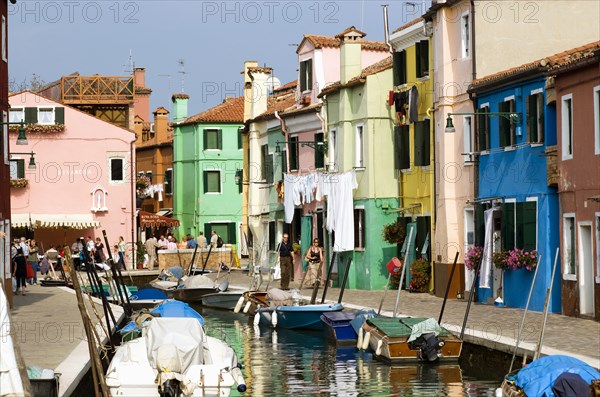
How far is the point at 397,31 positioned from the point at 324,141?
679cm

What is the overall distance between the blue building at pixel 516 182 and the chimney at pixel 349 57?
9409mm

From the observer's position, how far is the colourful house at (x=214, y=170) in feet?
240

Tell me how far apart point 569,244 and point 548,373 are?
12.2m

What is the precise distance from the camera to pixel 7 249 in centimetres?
3494

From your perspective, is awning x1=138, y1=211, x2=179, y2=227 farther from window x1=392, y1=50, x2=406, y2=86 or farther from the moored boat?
the moored boat

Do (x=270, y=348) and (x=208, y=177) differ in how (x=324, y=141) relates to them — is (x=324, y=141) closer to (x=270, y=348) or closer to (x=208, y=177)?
(x=270, y=348)

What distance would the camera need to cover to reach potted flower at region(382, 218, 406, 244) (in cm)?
4081

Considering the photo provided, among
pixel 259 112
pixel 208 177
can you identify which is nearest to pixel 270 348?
pixel 259 112

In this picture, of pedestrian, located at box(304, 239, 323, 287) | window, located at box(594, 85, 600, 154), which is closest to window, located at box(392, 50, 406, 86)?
pedestrian, located at box(304, 239, 323, 287)

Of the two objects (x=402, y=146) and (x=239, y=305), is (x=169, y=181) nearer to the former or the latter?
(x=402, y=146)

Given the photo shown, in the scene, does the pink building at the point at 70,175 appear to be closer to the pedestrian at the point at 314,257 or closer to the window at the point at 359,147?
the pedestrian at the point at 314,257

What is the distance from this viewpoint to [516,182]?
1276 inches

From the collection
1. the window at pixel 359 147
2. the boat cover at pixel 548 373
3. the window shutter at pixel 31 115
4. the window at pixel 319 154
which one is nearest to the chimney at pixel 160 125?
the window shutter at pixel 31 115

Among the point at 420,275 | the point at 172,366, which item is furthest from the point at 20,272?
the point at 172,366
